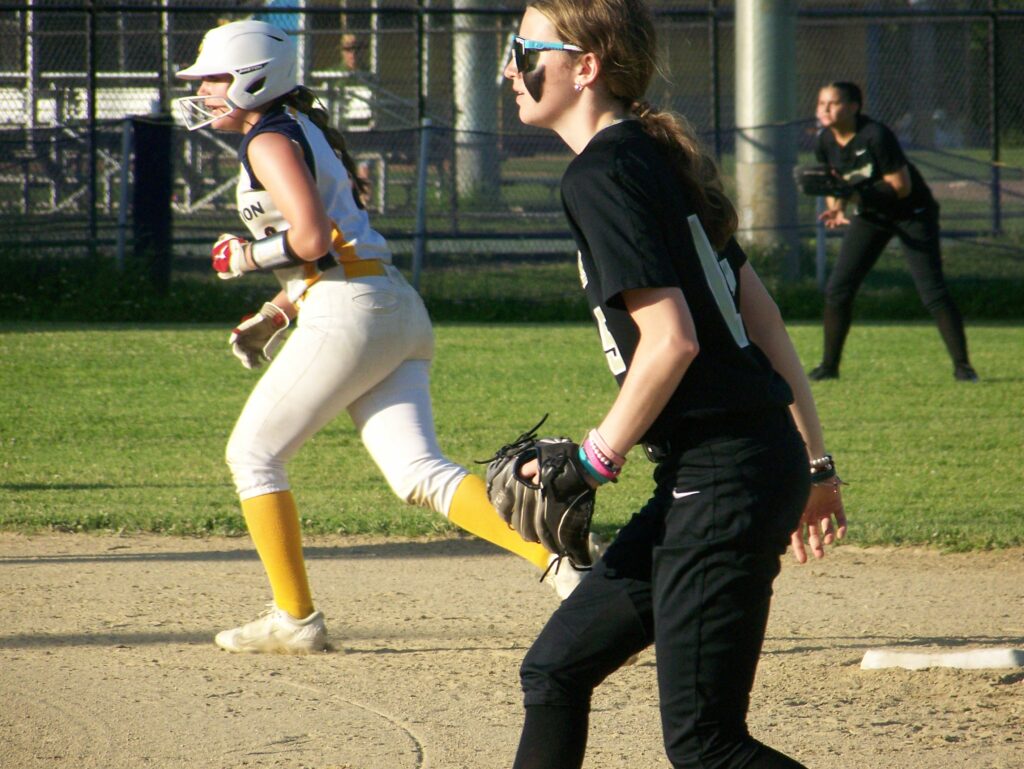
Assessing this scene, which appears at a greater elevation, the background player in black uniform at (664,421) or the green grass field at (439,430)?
the background player in black uniform at (664,421)

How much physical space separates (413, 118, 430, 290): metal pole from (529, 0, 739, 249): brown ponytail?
11740 mm

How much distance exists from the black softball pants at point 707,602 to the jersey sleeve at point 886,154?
7.35 meters

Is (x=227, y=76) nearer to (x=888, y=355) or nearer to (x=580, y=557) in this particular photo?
(x=580, y=557)

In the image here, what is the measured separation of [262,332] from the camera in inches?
173

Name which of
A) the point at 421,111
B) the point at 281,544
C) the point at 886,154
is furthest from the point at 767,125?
the point at 281,544

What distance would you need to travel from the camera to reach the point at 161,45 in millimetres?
15914

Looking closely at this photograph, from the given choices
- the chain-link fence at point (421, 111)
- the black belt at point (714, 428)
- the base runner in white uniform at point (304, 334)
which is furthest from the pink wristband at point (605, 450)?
the chain-link fence at point (421, 111)

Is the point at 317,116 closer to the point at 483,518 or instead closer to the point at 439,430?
the point at 483,518

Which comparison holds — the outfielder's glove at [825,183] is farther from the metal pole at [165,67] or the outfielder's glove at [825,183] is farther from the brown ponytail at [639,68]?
the metal pole at [165,67]

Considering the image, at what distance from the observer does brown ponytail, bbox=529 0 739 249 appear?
2.47 metres

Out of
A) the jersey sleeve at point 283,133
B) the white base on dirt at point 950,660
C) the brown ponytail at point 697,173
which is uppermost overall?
the jersey sleeve at point 283,133

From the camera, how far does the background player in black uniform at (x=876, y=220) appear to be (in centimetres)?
948

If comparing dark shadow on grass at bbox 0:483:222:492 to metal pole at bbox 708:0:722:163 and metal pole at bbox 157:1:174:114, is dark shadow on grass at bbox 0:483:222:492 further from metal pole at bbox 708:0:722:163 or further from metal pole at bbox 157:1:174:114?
metal pole at bbox 708:0:722:163

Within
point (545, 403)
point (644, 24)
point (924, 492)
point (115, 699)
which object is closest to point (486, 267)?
point (545, 403)
